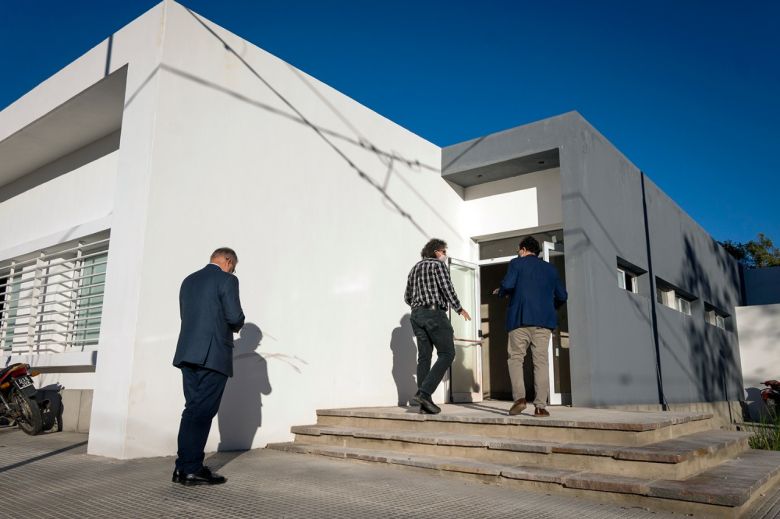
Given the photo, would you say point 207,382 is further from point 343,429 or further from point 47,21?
point 47,21

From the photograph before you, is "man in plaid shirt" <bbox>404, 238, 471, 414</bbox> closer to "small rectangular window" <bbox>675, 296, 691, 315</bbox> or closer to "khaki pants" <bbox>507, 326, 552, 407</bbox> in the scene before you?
"khaki pants" <bbox>507, 326, 552, 407</bbox>

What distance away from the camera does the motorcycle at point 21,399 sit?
5.81 meters

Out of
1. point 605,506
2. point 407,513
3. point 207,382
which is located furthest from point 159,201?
point 605,506

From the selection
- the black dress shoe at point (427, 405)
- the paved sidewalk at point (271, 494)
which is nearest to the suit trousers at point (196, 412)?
the paved sidewalk at point (271, 494)

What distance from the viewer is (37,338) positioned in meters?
7.00

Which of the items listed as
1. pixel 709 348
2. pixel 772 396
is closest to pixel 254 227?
pixel 709 348

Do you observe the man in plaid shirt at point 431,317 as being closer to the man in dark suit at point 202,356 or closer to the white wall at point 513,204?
the man in dark suit at point 202,356

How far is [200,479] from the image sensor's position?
3.46 m

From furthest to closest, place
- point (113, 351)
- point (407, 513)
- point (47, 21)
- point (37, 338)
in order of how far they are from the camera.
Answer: point (47, 21), point (37, 338), point (113, 351), point (407, 513)

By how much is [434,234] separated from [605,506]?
17.2 ft

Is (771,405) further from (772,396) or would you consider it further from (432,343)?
(432,343)

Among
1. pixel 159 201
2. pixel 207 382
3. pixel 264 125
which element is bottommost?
pixel 207 382

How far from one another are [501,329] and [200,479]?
7555mm

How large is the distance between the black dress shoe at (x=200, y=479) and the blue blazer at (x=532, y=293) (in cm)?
271
